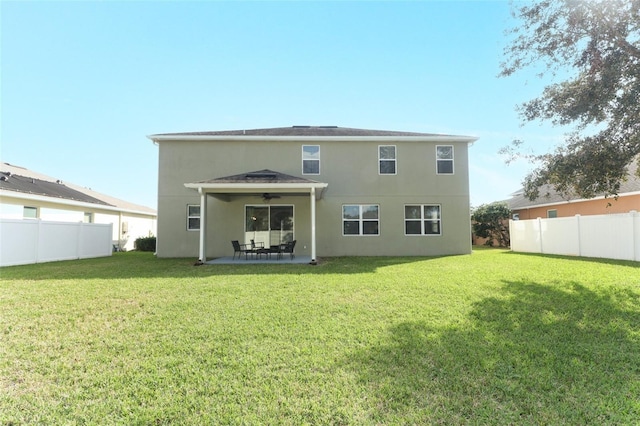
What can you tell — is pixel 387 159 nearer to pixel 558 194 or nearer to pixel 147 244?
pixel 558 194

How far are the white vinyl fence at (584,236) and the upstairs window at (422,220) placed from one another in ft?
16.8

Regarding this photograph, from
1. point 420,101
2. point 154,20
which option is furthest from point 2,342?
point 420,101

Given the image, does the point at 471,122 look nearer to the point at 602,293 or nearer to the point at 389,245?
the point at 389,245

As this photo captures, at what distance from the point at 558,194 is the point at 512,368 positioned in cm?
855

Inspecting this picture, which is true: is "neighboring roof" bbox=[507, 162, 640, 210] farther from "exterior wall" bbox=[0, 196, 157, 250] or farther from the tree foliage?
"exterior wall" bbox=[0, 196, 157, 250]

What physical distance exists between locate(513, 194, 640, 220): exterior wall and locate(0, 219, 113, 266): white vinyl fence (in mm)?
22965

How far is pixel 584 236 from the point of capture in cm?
1255

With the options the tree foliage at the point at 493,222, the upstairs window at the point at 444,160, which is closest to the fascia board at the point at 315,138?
the upstairs window at the point at 444,160

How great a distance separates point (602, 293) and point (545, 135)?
14.1 ft

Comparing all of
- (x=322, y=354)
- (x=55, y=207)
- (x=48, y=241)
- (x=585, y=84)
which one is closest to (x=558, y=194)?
(x=585, y=84)

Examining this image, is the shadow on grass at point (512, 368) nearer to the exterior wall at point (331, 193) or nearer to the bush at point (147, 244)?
the exterior wall at point (331, 193)

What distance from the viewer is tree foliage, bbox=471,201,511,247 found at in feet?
67.0

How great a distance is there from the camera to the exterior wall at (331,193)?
13.8 m

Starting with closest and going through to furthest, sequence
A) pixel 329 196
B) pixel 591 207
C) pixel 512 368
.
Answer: pixel 512 368
pixel 329 196
pixel 591 207
